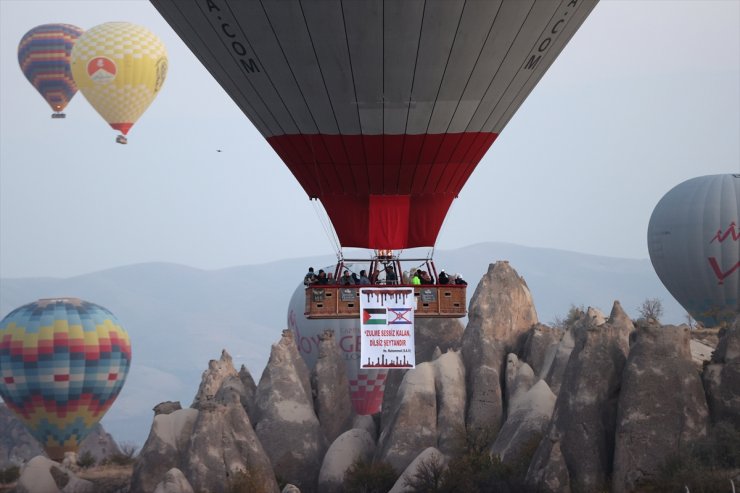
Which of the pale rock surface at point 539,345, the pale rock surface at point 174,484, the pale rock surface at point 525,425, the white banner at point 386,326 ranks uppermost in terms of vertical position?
the pale rock surface at point 539,345

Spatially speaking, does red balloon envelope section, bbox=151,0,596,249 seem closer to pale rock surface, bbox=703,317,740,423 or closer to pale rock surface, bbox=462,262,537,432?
pale rock surface, bbox=703,317,740,423

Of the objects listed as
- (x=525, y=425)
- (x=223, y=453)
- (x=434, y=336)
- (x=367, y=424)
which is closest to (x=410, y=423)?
(x=367, y=424)

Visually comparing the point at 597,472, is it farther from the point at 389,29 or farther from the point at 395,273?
the point at 389,29

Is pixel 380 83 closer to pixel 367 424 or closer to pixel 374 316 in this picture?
pixel 374 316

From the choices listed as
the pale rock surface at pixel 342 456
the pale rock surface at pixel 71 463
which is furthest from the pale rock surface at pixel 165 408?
the pale rock surface at pixel 71 463

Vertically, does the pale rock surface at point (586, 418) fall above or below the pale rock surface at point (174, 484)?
above

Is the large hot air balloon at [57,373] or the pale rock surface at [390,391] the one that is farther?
the large hot air balloon at [57,373]

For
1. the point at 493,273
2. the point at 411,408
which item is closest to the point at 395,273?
the point at 411,408

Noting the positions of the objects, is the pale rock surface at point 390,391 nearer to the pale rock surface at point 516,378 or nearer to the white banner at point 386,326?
the pale rock surface at point 516,378

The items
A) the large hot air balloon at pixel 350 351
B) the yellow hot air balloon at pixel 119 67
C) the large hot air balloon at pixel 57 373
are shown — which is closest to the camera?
the large hot air balloon at pixel 350 351

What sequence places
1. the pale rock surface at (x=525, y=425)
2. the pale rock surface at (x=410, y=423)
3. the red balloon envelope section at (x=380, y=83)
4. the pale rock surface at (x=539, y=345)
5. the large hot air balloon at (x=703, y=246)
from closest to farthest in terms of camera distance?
1. the red balloon envelope section at (x=380, y=83)
2. the pale rock surface at (x=525, y=425)
3. the pale rock surface at (x=410, y=423)
4. the pale rock surface at (x=539, y=345)
5. the large hot air balloon at (x=703, y=246)
